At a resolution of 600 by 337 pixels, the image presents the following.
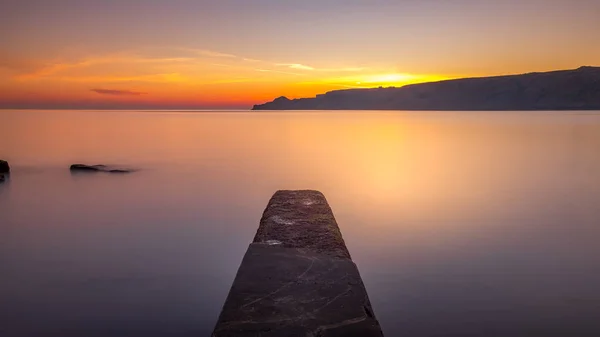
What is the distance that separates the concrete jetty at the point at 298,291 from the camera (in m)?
3.94

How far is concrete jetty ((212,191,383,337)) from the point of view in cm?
394

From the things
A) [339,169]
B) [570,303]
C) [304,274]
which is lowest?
[339,169]

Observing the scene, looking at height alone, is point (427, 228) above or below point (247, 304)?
below

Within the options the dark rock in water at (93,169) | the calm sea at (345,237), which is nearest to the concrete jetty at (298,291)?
the calm sea at (345,237)

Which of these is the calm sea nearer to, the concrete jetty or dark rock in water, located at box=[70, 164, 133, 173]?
dark rock in water, located at box=[70, 164, 133, 173]

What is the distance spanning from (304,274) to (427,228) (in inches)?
339

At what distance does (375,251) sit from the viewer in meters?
10.9

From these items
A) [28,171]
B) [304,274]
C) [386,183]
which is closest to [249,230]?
[304,274]

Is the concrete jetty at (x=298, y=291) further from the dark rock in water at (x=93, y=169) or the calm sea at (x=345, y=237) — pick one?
the dark rock in water at (x=93, y=169)

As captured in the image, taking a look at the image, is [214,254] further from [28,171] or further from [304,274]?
[28,171]

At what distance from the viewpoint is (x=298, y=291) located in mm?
4703

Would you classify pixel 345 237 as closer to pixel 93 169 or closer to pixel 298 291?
pixel 298 291

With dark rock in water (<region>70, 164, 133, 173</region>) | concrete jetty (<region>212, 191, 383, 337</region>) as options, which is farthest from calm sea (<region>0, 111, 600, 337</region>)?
concrete jetty (<region>212, 191, 383, 337</region>)

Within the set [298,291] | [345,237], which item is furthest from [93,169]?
[298,291]
